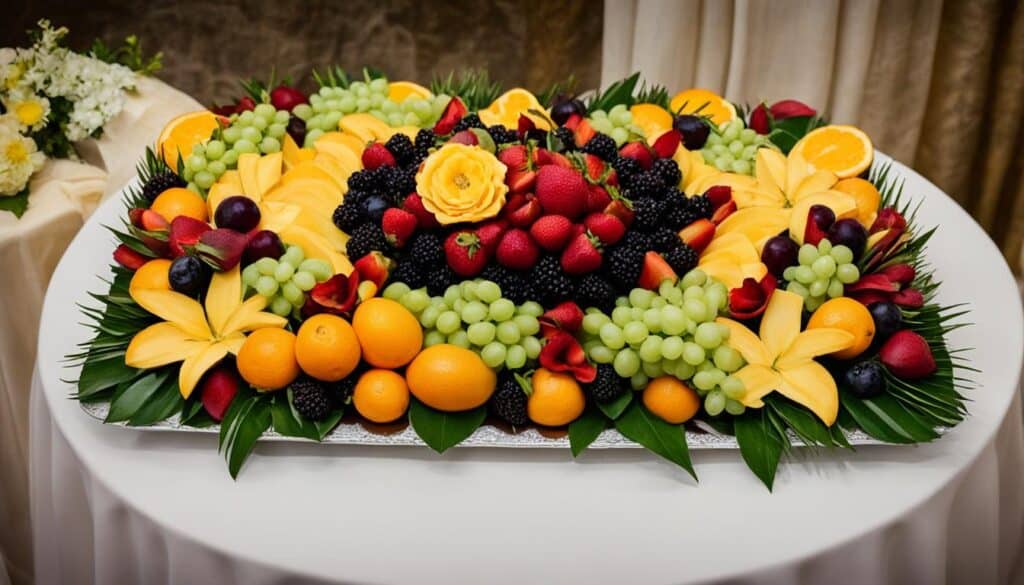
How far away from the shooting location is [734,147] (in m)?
1.42

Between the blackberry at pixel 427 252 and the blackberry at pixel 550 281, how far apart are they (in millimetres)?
119

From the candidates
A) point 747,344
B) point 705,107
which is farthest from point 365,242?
point 705,107

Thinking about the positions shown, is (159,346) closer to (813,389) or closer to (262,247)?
(262,247)

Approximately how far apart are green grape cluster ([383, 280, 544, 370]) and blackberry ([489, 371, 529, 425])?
0.08 feet

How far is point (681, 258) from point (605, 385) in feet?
0.69

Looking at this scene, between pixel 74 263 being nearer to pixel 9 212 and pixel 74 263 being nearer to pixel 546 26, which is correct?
pixel 9 212

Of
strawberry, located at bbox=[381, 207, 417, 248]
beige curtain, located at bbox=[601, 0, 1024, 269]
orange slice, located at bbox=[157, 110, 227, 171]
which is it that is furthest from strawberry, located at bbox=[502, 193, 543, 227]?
beige curtain, located at bbox=[601, 0, 1024, 269]

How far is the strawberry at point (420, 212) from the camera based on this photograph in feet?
3.69

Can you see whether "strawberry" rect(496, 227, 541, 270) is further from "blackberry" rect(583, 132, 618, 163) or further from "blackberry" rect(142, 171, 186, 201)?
"blackberry" rect(142, 171, 186, 201)

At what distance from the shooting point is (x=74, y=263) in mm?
1320

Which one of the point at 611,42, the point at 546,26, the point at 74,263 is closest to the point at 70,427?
the point at 74,263

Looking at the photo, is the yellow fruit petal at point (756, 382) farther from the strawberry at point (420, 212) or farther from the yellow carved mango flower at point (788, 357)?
the strawberry at point (420, 212)

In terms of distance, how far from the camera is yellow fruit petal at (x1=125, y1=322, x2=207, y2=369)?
102cm

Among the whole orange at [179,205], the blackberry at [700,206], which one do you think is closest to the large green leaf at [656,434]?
the blackberry at [700,206]
